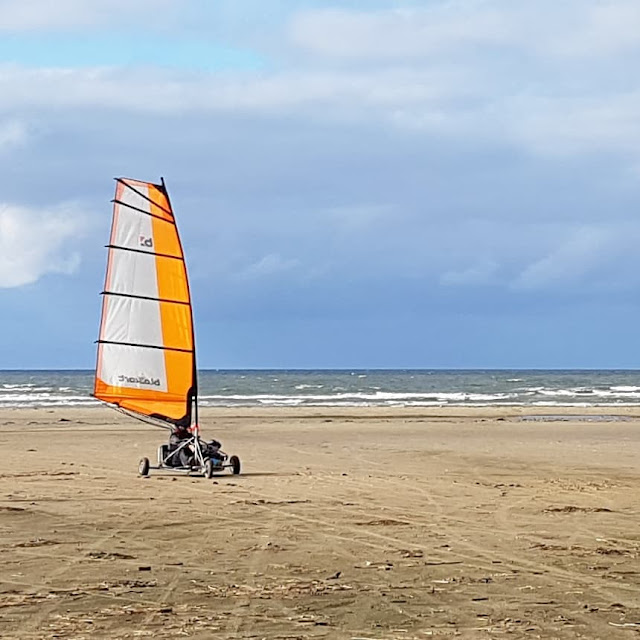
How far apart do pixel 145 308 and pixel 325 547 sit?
7977 millimetres

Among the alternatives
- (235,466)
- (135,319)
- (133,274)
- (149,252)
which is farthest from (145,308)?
(235,466)

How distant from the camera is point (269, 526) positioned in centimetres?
1088

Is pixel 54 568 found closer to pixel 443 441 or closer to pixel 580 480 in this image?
pixel 580 480

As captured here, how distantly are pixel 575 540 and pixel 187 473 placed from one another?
7.45 m

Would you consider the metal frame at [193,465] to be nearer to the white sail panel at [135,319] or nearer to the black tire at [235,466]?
the black tire at [235,466]

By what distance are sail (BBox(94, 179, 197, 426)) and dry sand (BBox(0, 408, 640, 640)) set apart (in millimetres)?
1347

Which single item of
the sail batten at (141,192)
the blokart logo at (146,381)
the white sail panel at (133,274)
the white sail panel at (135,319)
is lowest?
the blokart logo at (146,381)

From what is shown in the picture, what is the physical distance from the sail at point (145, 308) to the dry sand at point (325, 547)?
1347 millimetres

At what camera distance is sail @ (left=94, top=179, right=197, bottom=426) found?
16750 mm

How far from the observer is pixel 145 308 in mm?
16797

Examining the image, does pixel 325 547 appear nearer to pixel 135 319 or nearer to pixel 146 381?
pixel 146 381

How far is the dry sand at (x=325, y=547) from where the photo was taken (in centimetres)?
678

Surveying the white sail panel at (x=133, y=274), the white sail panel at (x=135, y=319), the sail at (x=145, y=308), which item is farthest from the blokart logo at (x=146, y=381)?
the white sail panel at (x=133, y=274)

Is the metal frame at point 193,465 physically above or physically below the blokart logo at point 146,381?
below
